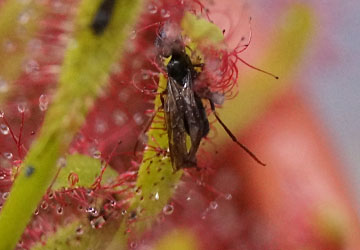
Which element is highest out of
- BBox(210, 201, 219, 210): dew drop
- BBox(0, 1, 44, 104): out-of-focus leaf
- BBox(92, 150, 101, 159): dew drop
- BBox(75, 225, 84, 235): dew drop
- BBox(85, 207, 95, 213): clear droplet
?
BBox(0, 1, 44, 104): out-of-focus leaf

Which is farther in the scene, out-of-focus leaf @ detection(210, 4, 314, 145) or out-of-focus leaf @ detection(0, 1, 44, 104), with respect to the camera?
out-of-focus leaf @ detection(210, 4, 314, 145)

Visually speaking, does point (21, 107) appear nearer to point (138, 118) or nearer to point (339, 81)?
point (138, 118)

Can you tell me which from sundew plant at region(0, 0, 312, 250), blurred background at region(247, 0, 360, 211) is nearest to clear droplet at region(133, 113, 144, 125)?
sundew plant at region(0, 0, 312, 250)

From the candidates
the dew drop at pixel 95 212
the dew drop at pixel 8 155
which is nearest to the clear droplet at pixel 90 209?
the dew drop at pixel 95 212

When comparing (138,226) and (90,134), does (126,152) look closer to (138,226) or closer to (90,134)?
(90,134)

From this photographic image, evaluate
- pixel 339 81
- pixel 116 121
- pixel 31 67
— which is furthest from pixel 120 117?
pixel 339 81

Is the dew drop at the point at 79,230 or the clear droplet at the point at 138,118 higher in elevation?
the clear droplet at the point at 138,118

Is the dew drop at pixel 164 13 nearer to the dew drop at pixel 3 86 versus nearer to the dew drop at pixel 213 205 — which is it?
the dew drop at pixel 3 86

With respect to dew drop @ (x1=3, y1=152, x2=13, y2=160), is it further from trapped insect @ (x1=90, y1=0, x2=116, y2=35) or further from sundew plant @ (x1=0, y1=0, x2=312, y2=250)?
trapped insect @ (x1=90, y1=0, x2=116, y2=35)
